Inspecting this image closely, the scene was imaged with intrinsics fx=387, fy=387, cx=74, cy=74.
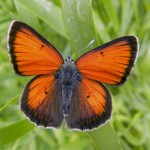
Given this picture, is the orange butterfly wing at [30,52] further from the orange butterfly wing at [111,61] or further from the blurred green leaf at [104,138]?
the blurred green leaf at [104,138]

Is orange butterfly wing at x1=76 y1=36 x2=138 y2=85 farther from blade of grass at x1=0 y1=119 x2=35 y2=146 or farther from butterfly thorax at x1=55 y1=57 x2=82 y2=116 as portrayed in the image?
blade of grass at x1=0 y1=119 x2=35 y2=146

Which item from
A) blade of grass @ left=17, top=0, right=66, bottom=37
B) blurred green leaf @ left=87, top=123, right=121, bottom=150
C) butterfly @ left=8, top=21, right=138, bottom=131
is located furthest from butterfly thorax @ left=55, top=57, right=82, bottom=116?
blade of grass @ left=17, top=0, right=66, bottom=37

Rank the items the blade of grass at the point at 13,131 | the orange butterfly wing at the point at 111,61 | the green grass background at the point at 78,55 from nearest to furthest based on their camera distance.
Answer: the orange butterfly wing at the point at 111,61 < the blade of grass at the point at 13,131 < the green grass background at the point at 78,55

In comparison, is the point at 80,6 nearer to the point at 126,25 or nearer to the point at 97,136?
the point at 97,136

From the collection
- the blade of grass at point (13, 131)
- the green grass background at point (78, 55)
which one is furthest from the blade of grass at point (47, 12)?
the blade of grass at point (13, 131)

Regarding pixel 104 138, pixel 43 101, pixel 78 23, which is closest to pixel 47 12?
pixel 78 23
